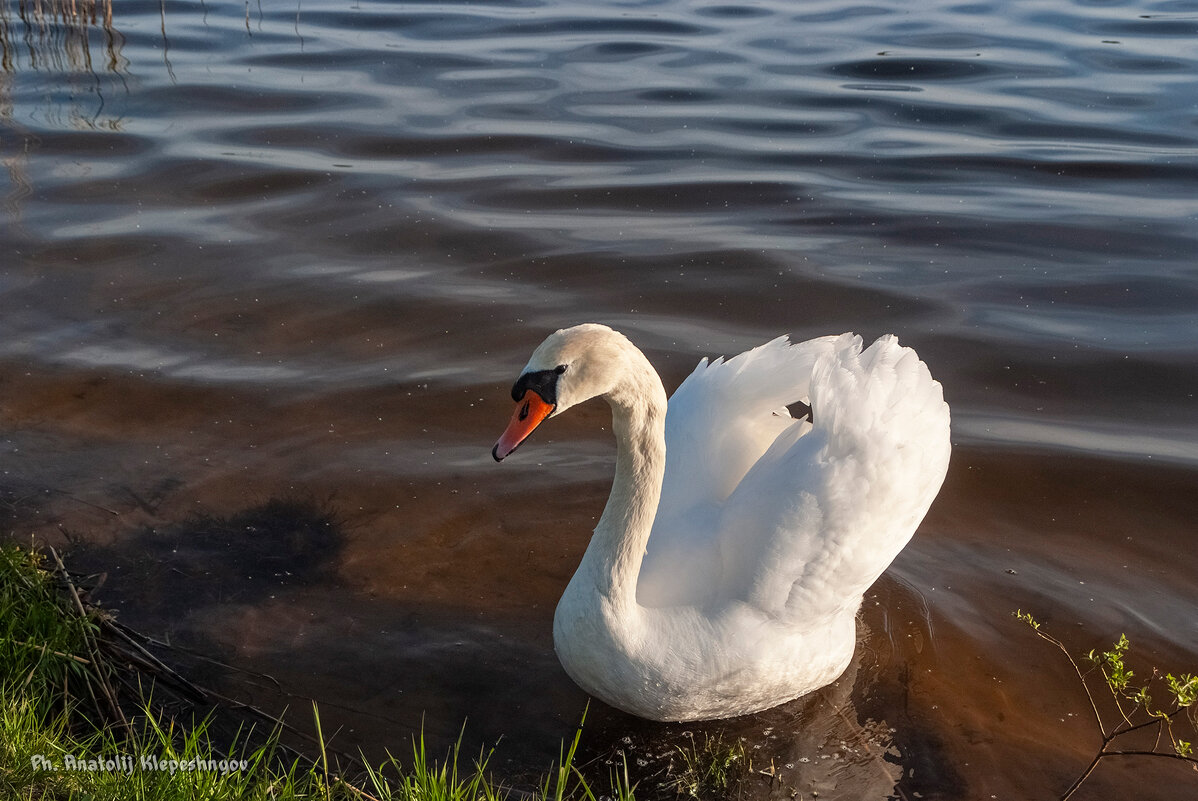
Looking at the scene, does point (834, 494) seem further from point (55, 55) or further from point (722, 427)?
point (55, 55)

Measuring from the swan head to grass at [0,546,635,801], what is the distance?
939 millimetres

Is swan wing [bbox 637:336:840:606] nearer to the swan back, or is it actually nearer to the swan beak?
the swan back

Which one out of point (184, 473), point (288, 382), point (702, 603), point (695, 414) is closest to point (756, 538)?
point (702, 603)

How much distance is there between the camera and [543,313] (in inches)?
301

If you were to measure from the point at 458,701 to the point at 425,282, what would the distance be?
4.12 m

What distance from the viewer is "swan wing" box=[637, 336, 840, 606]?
439 cm

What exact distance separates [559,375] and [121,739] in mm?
1821

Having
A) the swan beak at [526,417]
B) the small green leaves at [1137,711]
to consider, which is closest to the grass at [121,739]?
the swan beak at [526,417]

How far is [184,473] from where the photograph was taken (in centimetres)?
579

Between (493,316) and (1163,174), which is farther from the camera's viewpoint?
(1163,174)

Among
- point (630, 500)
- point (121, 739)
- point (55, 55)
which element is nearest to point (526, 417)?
point (630, 500)

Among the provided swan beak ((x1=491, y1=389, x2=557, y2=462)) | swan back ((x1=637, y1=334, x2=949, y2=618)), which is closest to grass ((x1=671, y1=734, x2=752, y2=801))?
swan back ((x1=637, y1=334, x2=949, y2=618))

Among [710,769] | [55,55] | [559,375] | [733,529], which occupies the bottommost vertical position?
[710,769]

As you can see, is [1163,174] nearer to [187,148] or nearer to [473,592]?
[473,592]
